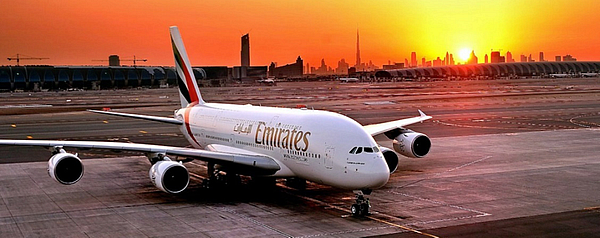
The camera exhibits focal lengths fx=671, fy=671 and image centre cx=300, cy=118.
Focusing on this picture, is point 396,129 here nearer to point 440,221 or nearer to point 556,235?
point 440,221

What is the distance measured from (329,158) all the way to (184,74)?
19.6 meters

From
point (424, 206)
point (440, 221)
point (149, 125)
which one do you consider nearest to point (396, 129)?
point (424, 206)

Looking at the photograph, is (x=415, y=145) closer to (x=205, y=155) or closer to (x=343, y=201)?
(x=343, y=201)

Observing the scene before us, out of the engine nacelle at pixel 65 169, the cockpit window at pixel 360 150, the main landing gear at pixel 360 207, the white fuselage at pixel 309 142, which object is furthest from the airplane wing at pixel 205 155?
the cockpit window at pixel 360 150

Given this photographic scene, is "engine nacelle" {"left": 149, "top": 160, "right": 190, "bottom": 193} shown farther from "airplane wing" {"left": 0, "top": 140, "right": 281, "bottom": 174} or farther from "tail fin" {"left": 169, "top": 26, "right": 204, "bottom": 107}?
"tail fin" {"left": 169, "top": 26, "right": 204, "bottom": 107}

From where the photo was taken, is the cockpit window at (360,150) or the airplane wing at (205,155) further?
the airplane wing at (205,155)

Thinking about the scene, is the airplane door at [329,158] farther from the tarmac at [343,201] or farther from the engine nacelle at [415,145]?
the engine nacelle at [415,145]

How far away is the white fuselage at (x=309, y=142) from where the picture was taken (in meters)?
25.4

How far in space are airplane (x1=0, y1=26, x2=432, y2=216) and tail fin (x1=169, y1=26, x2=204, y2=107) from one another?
5.15 metres

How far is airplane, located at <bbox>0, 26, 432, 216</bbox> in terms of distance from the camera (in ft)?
84.5

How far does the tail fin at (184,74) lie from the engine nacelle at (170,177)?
14.6 metres

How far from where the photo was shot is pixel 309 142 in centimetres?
2748

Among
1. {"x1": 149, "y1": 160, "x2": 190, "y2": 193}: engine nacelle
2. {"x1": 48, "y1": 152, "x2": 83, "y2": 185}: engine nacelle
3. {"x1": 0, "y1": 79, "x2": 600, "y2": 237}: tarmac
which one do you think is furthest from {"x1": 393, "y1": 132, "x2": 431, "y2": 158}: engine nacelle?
{"x1": 48, "y1": 152, "x2": 83, "y2": 185}: engine nacelle

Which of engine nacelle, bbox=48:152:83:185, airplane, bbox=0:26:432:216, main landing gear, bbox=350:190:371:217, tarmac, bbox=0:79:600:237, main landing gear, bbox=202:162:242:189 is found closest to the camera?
tarmac, bbox=0:79:600:237
